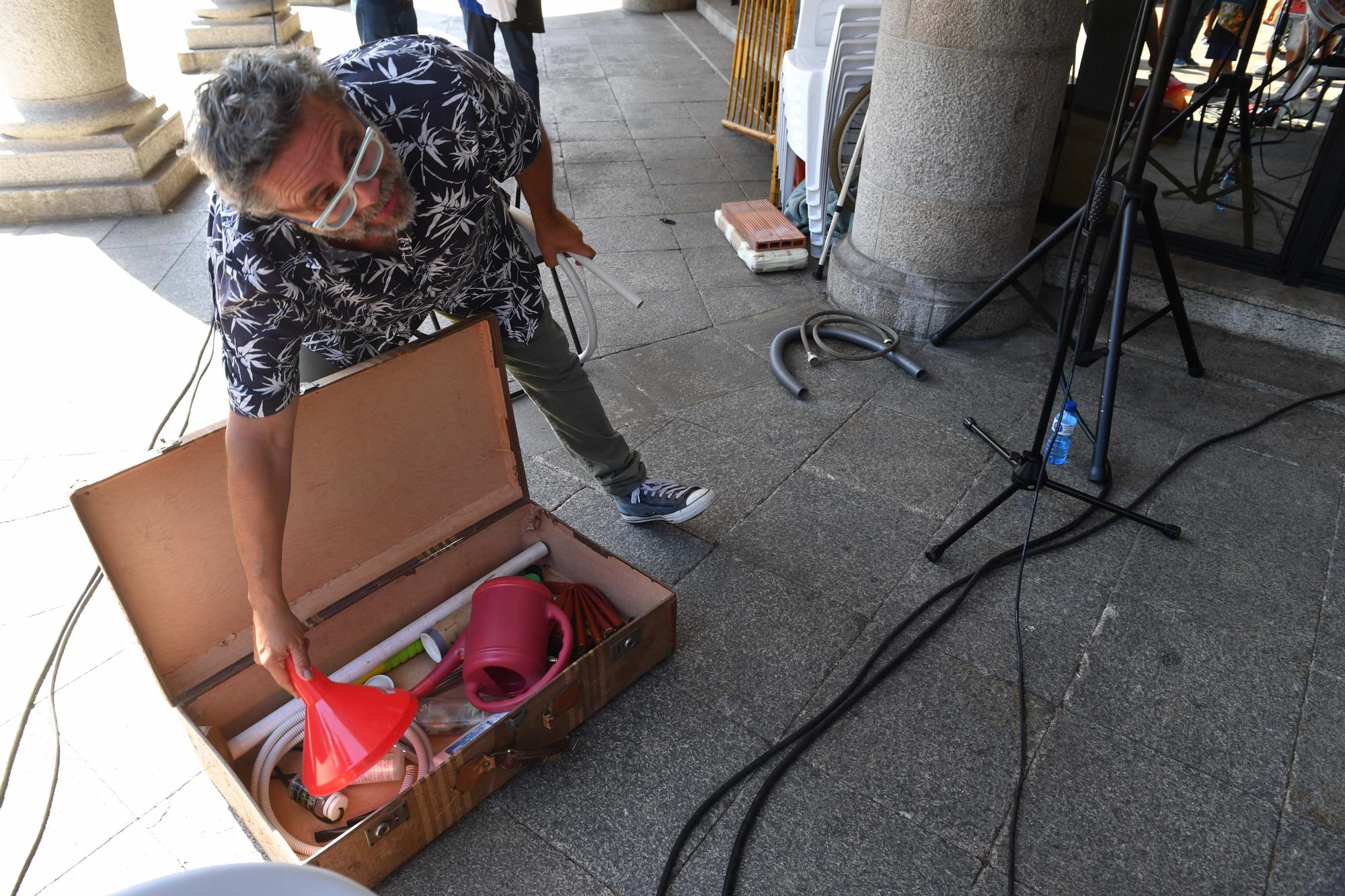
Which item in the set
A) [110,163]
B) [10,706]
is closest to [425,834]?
[10,706]

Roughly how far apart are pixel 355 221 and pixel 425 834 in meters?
1.30

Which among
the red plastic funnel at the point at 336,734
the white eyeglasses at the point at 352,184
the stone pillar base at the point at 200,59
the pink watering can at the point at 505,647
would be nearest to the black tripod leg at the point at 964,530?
the pink watering can at the point at 505,647

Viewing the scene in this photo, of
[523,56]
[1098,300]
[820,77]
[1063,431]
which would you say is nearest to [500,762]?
[1063,431]

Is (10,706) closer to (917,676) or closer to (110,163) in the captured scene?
(917,676)

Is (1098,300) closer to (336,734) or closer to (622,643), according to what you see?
(622,643)

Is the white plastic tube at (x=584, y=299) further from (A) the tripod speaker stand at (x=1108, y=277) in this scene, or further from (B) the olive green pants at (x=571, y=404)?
(A) the tripod speaker stand at (x=1108, y=277)

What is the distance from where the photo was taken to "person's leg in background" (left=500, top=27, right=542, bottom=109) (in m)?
5.32

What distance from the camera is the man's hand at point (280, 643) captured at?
1.62m

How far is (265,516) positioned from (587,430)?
3.70 feet

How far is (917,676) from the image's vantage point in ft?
7.48

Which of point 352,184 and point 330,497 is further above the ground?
point 352,184

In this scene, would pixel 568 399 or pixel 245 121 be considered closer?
pixel 245 121

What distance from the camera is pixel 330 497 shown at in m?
2.03

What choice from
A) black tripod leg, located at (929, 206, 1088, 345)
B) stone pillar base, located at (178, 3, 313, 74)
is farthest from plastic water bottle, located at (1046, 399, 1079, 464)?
stone pillar base, located at (178, 3, 313, 74)
